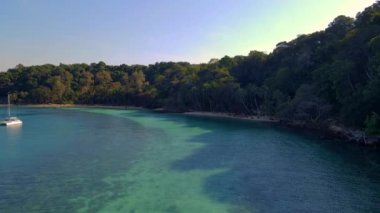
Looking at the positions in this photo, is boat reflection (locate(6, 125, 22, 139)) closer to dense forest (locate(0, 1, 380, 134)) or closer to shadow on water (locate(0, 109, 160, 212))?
shadow on water (locate(0, 109, 160, 212))

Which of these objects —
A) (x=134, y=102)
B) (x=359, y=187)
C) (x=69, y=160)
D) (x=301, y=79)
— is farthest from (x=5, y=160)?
(x=134, y=102)

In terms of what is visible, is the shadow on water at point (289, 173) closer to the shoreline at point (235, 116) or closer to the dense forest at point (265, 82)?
the dense forest at point (265, 82)

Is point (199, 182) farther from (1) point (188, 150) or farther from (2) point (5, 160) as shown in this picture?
(2) point (5, 160)

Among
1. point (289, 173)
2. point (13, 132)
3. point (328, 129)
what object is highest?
point (328, 129)

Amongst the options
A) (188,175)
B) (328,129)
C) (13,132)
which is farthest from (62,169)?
(328,129)

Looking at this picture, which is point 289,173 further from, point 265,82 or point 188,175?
point 265,82

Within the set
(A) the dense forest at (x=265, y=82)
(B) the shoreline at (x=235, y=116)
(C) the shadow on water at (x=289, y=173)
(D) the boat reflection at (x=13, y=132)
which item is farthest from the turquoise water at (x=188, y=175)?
(B) the shoreline at (x=235, y=116)

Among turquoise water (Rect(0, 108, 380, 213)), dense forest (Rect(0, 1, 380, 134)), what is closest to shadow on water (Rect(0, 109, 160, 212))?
turquoise water (Rect(0, 108, 380, 213))
